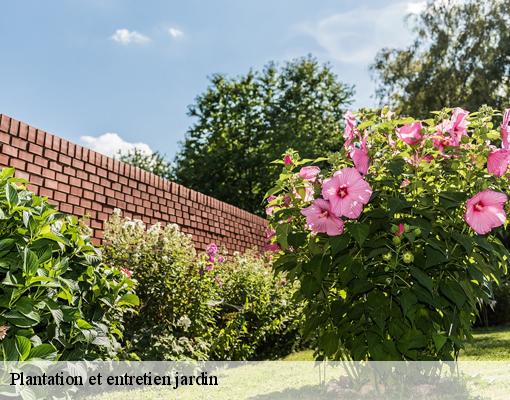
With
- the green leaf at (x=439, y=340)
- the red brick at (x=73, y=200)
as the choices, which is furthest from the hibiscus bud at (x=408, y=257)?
the red brick at (x=73, y=200)

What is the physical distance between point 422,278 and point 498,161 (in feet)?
2.21

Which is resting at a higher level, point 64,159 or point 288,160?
point 64,159

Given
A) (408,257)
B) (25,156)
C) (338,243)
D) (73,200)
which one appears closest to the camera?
(408,257)

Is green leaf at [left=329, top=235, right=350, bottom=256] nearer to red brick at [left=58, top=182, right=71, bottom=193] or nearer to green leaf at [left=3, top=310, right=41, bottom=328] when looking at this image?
green leaf at [left=3, top=310, right=41, bottom=328]

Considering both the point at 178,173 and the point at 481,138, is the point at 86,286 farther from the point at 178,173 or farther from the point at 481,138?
the point at 178,173

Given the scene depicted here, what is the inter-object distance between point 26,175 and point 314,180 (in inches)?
128

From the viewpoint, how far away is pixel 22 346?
91.8 inches

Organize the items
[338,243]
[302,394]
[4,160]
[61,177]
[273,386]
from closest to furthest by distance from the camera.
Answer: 1. [338,243]
2. [302,394]
3. [273,386]
4. [4,160]
5. [61,177]

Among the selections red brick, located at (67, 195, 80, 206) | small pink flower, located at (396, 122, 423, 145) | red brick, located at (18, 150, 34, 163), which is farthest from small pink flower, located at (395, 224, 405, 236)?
red brick, located at (67, 195, 80, 206)

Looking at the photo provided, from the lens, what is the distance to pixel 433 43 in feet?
69.4

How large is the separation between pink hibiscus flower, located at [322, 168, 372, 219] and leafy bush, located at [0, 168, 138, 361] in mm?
1308

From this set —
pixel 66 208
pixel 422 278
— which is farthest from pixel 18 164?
pixel 422 278

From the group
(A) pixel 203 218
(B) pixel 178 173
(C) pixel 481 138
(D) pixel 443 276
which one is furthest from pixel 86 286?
(B) pixel 178 173

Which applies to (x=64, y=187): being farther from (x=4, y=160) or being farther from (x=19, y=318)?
(x=19, y=318)
